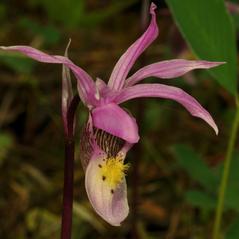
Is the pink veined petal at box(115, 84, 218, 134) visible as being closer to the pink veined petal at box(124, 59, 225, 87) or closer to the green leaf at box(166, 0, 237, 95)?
the pink veined petal at box(124, 59, 225, 87)

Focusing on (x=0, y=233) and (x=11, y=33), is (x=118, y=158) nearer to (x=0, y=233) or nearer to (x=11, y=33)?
(x=0, y=233)

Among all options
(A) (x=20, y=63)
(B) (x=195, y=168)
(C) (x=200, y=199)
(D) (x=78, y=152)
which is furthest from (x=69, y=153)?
(D) (x=78, y=152)

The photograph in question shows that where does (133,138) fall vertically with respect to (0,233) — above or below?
above

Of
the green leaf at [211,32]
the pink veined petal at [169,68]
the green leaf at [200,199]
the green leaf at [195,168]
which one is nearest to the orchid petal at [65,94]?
the pink veined petal at [169,68]

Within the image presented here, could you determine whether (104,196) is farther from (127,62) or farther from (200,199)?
(200,199)

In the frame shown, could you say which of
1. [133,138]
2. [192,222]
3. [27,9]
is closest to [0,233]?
[192,222]

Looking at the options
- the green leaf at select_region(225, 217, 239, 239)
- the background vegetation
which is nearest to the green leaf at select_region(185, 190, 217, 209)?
the background vegetation

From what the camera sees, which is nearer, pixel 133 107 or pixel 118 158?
pixel 118 158
